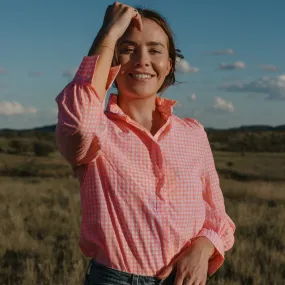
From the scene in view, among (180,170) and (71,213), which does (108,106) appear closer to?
(180,170)

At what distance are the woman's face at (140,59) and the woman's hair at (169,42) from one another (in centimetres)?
2

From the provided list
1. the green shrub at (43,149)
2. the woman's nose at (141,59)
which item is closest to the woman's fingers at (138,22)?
the woman's nose at (141,59)

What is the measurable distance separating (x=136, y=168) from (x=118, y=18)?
0.62 meters

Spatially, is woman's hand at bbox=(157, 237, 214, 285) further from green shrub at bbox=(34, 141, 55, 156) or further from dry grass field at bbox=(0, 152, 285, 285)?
green shrub at bbox=(34, 141, 55, 156)

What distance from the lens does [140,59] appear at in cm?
246

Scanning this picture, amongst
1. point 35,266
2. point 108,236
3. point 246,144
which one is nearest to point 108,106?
point 108,236

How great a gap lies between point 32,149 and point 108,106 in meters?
39.8

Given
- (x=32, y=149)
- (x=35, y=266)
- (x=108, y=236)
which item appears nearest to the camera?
(x=108, y=236)

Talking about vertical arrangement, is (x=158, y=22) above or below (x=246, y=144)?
above

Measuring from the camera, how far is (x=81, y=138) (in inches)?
81.8

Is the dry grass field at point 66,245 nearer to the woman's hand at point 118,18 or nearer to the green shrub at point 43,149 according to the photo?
the woman's hand at point 118,18

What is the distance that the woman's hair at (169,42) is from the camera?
2.55 metres

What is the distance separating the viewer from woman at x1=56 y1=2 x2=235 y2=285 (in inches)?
84.7

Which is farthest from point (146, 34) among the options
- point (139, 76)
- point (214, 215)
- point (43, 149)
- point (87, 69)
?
point (43, 149)
